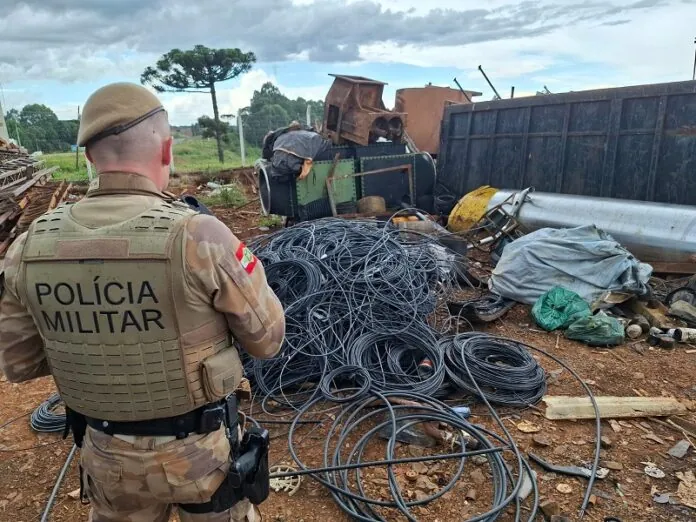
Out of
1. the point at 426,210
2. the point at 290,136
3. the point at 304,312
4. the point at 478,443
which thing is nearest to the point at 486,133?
the point at 426,210

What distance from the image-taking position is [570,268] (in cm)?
523

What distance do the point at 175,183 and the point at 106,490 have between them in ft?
44.1

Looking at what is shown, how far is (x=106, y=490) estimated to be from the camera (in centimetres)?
156

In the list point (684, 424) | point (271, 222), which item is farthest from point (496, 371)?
point (271, 222)

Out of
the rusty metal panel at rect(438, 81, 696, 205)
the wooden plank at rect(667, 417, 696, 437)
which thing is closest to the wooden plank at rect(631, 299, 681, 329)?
the wooden plank at rect(667, 417, 696, 437)

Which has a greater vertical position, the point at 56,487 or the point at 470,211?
the point at 470,211

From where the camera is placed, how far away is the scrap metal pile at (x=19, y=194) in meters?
7.03

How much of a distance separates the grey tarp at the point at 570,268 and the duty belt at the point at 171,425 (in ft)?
14.3

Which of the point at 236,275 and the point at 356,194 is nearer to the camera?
the point at 236,275

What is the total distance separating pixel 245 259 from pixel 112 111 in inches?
21.5

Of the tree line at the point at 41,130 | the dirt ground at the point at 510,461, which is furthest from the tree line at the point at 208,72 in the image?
the dirt ground at the point at 510,461

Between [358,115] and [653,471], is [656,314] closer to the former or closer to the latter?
[653,471]

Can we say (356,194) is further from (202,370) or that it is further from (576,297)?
(202,370)

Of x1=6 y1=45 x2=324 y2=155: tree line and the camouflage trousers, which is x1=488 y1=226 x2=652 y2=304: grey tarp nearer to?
the camouflage trousers
